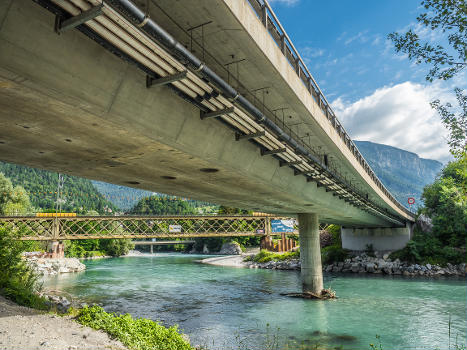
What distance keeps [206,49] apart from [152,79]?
4.90ft

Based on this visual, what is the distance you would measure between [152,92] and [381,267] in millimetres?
39458

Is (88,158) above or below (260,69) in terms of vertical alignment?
below

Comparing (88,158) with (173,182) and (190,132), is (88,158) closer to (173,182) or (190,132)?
(190,132)

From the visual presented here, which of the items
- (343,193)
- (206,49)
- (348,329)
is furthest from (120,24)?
(343,193)

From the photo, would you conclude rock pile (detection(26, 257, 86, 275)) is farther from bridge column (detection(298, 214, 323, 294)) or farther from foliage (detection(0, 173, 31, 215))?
bridge column (detection(298, 214, 323, 294))

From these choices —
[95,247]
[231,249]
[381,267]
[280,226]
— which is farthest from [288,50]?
[95,247]

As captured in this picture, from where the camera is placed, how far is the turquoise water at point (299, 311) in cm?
1350

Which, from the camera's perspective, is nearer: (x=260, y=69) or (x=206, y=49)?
(x=206, y=49)

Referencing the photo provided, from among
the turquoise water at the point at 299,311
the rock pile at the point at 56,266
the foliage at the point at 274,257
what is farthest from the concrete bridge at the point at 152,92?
the foliage at the point at 274,257

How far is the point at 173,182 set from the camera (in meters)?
13.7

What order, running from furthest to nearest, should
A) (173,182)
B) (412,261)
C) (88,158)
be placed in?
(412,261) → (173,182) → (88,158)

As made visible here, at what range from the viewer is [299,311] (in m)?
18.6

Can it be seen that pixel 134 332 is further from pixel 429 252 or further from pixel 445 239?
pixel 445 239

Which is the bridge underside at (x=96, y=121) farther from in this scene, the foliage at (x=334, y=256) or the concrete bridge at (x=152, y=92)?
the foliage at (x=334, y=256)
